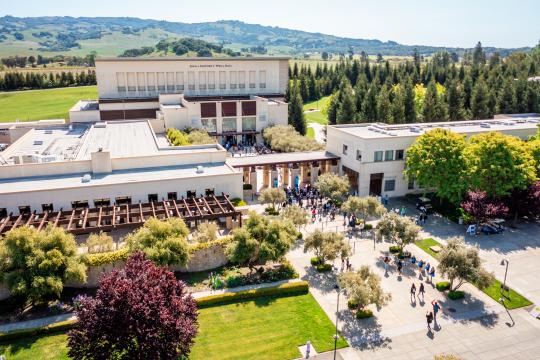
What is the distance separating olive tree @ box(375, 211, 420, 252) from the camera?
36156 millimetres

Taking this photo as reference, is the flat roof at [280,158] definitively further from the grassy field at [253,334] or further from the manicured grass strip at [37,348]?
the manicured grass strip at [37,348]

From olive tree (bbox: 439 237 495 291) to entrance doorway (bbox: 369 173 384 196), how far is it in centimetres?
2165

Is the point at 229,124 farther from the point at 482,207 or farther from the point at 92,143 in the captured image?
the point at 482,207

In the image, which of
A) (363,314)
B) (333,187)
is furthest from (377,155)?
(363,314)

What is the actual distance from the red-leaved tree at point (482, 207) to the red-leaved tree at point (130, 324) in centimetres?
3162

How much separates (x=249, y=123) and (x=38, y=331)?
191ft

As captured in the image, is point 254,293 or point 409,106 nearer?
point 254,293

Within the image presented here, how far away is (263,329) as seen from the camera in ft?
93.7

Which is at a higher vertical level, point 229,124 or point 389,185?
point 229,124

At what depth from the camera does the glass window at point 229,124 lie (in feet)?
259

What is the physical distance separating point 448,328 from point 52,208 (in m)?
35.1

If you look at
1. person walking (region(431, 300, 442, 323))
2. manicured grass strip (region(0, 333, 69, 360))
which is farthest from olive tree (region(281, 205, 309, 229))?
manicured grass strip (region(0, 333, 69, 360))

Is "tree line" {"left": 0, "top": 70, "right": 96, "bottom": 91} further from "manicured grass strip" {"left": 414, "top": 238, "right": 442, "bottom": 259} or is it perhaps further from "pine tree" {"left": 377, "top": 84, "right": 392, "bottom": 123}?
"manicured grass strip" {"left": 414, "top": 238, "right": 442, "bottom": 259}

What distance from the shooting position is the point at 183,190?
142ft
